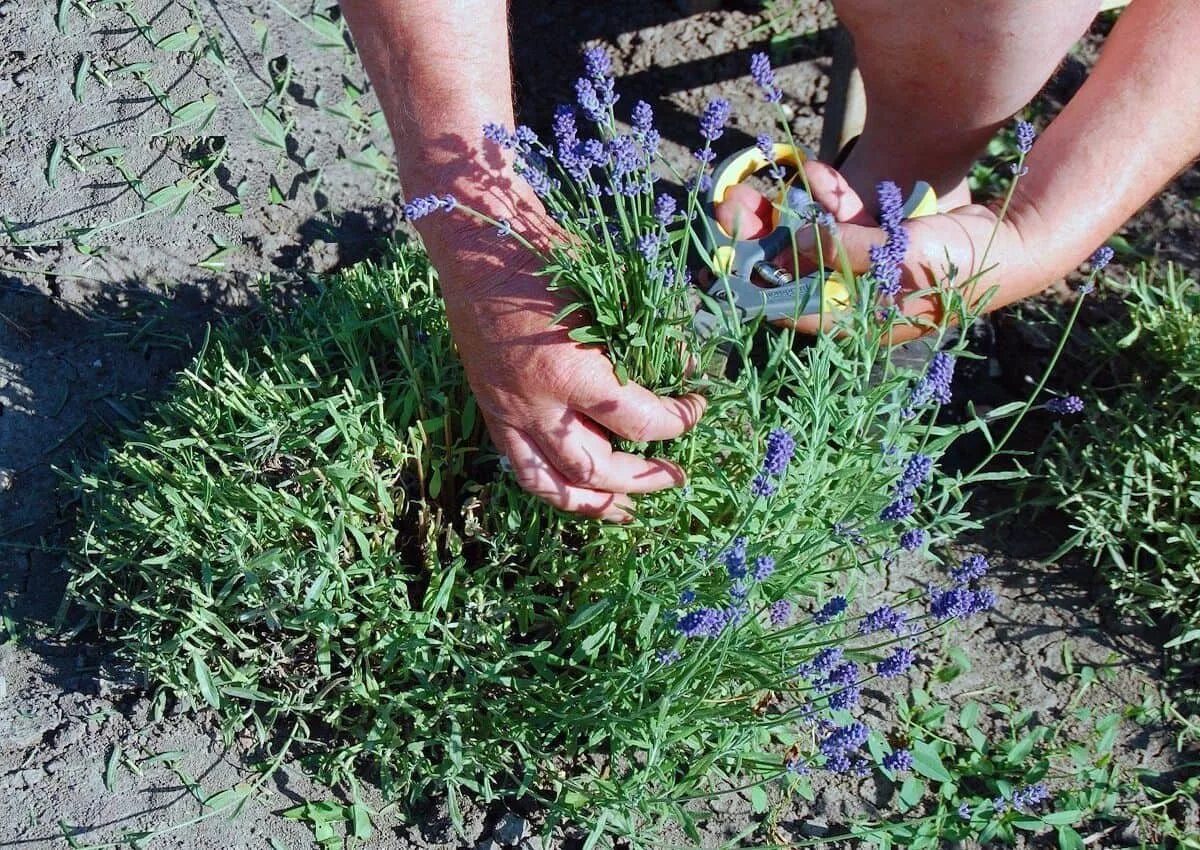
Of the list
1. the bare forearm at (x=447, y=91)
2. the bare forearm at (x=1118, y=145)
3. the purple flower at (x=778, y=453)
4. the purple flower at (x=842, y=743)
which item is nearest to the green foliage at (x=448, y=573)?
the purple flower at (x=842, y=743)

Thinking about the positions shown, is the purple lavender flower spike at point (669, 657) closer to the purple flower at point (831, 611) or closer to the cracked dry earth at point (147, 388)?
the purple flower at point (831, 611)

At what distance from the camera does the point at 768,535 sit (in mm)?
1513

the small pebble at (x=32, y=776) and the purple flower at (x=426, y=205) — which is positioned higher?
the purple flower at (x=426, y=205)

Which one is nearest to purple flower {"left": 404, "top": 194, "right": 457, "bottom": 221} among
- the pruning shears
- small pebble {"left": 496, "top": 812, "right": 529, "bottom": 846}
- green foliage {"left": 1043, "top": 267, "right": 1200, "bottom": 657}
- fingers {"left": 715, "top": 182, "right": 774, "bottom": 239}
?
the pruning shears

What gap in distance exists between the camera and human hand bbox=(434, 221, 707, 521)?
58.3 inches

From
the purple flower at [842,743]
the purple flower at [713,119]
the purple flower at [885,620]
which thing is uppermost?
the purple flower at [713,119]

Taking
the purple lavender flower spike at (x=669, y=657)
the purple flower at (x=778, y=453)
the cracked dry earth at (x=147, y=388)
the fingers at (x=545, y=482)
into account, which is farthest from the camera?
the cracked dry earth at (x=147, y=388)

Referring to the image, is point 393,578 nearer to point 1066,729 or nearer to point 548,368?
→ point 548,368

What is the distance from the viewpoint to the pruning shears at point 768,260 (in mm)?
1594

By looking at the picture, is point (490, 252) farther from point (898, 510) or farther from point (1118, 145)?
point (1118, 145)

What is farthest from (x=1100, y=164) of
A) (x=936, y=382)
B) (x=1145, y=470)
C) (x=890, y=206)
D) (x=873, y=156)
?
(x=936, y=382)

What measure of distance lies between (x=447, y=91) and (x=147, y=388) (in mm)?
832

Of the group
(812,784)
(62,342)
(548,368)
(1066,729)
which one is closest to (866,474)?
(548,368)

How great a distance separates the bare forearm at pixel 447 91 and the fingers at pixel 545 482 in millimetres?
265
